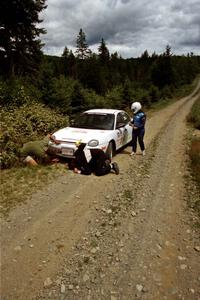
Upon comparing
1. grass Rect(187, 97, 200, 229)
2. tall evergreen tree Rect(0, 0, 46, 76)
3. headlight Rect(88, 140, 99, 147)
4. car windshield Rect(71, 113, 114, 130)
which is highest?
tall evergreen tree Rect(0, 0, 46, 76)

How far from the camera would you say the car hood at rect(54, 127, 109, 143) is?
29.1 ft

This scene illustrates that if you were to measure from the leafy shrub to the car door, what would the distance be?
136 inches

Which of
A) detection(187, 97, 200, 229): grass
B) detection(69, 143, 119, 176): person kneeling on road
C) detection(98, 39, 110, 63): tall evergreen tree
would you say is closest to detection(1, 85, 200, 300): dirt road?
detection(187, 97, 200, 229): grass

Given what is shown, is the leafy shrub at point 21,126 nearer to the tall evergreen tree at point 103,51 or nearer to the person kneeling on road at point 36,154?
the person kneeling on road at point 36,154

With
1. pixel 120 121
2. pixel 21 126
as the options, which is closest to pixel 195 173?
pixel 120 121

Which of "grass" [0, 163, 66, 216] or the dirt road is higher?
the dirt road

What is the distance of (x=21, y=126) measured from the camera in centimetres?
1205

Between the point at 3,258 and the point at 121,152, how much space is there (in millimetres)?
7340

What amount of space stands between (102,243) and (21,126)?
8347 mm

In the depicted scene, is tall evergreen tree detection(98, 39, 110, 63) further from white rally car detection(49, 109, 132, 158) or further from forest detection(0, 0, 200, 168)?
white rally car detection(49, 109, 132, 158)

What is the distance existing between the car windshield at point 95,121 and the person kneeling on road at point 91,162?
1598mm

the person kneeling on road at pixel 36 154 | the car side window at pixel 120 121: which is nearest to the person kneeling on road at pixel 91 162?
the person kneeling on road at pixel 36 154

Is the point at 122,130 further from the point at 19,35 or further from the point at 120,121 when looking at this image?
the point at 19,35

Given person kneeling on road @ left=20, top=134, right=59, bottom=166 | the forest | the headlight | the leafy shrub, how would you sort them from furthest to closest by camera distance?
the forest, person kneeling on road @ left=20, top=134, right=59, bottom=166, the leafy shrub, the headlight
